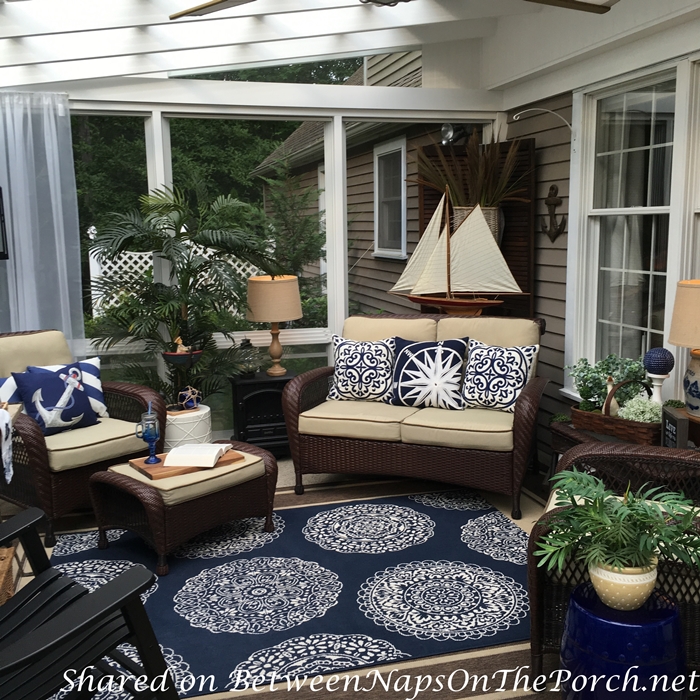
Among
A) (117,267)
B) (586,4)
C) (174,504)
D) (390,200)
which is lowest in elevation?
(174,504)

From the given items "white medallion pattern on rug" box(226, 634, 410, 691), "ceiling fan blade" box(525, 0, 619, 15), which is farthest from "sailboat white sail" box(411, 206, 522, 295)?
"white medallion pattern on rug" box(226, 634, 410, 691)

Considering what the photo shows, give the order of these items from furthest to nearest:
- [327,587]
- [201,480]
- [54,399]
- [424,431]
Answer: [424,431], [54,399], [201,480], [327,587]

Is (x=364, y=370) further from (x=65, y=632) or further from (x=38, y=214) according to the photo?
(x=65, y=632)

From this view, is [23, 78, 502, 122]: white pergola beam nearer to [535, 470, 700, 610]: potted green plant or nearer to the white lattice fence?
the white lattice fence

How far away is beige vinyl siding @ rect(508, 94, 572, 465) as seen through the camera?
15.4 feet

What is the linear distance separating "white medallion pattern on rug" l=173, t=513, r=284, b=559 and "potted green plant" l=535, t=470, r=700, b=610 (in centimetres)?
178

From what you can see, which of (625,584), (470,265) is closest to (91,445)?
(470,265)

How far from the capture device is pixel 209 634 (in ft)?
9.34

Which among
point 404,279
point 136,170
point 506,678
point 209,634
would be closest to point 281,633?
point 209,634

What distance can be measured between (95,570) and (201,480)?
1.99 feet

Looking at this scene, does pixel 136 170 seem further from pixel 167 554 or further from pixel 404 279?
pixel 167 554

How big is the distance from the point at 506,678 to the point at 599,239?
2.79 m

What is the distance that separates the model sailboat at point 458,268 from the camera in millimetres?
4676

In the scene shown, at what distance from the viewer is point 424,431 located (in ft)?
13.5
